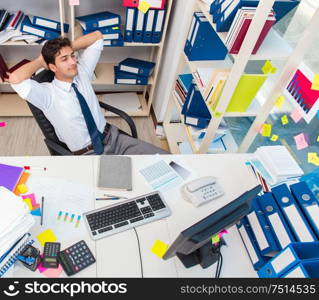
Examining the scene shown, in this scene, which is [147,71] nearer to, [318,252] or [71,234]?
[71,234]

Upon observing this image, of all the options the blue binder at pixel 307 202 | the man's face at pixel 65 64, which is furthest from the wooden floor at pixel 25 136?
the blue binder at pixel 307 202

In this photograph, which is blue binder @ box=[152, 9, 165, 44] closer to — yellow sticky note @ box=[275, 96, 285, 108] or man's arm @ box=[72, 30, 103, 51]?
man's arm @ box=[72, 30, 103, 51]

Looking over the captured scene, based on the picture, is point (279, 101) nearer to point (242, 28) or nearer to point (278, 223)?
point (242, 28)

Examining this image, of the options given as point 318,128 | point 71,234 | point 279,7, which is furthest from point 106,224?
point 279,7

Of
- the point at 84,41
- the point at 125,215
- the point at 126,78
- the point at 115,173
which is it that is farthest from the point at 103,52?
the point at 125,215

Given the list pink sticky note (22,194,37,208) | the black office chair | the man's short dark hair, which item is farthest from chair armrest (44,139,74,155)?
the man's short dark hair

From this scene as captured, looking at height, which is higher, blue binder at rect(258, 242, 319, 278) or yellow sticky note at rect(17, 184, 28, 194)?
blue binder at rect(258, 242, 319, 278)

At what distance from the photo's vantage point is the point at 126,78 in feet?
9.18

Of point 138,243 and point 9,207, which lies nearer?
point 9,207

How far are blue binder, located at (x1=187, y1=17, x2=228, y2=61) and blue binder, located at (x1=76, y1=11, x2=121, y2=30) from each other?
2.22 feet

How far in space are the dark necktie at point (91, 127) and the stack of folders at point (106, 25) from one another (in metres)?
0.72

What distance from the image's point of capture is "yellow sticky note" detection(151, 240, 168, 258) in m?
1.32

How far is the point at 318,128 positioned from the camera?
162 cm

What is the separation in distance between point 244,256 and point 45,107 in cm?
139
